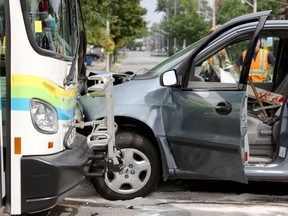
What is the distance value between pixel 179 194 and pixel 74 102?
184 centimetres

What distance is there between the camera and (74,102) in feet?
14.7

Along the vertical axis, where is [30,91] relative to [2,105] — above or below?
above

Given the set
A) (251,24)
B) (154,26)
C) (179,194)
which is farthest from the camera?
(154,26)

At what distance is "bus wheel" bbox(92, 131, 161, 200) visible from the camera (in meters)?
5.03

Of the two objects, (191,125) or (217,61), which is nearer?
(191,125)

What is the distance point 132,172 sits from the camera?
5031 mm

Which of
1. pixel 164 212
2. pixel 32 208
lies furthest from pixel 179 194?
pixel 32 208

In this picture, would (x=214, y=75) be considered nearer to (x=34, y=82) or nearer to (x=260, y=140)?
(x=260, y=140)

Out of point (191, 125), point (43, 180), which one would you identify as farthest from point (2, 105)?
point (191, 125)

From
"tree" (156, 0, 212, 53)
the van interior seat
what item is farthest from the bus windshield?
"tree" (156, 0, 212, 53)

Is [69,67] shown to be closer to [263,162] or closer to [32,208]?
[32,208]

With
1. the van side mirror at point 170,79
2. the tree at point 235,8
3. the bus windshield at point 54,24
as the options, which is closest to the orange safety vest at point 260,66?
the van side mirror at point 170,79

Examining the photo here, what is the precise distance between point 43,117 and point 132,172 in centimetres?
161

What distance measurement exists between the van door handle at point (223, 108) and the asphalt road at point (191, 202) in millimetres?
1055
